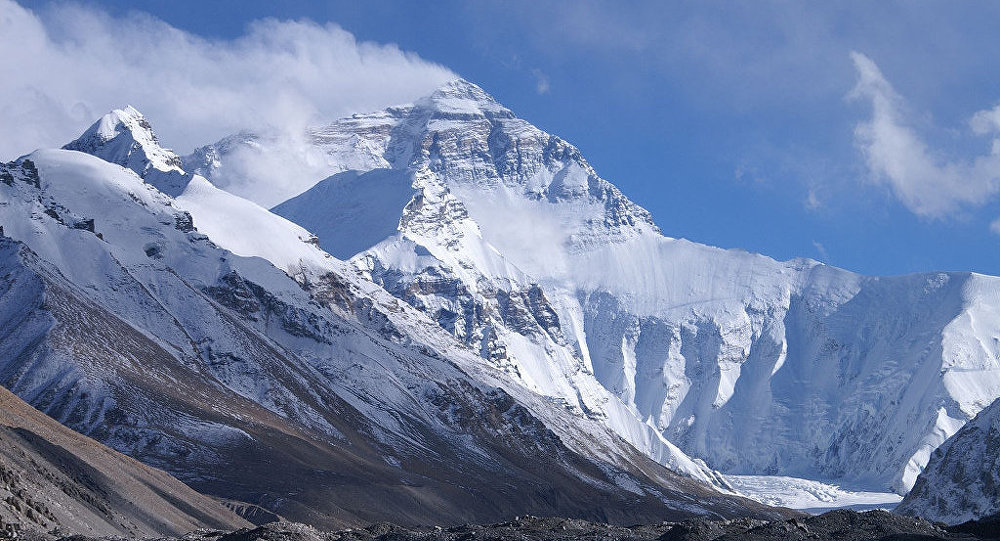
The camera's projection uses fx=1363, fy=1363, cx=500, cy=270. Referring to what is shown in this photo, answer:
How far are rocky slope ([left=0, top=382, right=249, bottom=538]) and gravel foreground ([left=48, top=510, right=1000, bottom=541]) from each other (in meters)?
9.44

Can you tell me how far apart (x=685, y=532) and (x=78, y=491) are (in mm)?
53711

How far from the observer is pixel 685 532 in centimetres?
9200

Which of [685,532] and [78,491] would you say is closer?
[685,532]

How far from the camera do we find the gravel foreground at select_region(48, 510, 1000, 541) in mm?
88250

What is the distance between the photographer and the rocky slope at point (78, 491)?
9569cm

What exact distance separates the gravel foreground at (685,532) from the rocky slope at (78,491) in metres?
9.44

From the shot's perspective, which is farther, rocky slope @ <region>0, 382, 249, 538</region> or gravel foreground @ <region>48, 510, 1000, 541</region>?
rocky slope @ <region>0, 382, 249, 538</region>

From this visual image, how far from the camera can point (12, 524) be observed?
87.7 meters

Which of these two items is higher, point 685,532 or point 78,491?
point 685,532

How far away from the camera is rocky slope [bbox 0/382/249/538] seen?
9569 cm

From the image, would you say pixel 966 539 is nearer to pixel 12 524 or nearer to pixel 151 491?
pixel 12 524

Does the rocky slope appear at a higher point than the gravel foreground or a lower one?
lower

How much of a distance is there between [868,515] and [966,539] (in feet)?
42.4

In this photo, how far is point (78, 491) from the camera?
116m
